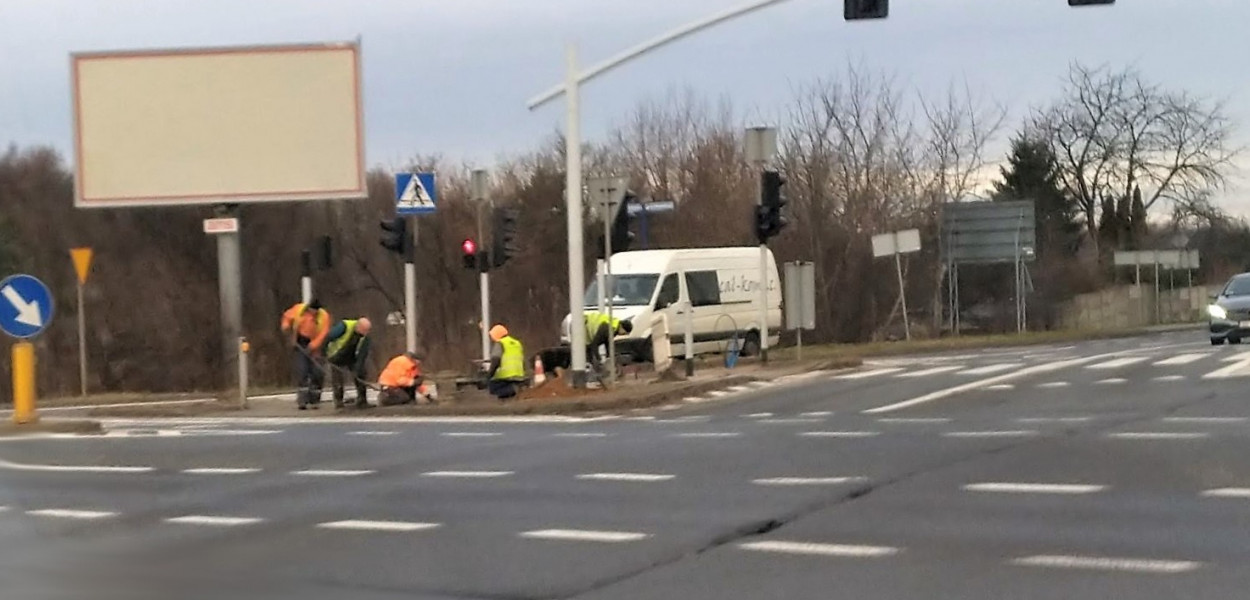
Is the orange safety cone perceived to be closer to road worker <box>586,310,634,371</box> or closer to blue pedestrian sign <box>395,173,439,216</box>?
road worker <box>586,310,634,371</box>

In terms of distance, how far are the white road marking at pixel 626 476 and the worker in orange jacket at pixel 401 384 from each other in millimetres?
10828

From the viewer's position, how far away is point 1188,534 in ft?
31.0

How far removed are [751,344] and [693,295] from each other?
272cm

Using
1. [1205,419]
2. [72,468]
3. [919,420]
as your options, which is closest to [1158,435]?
[1205,419]

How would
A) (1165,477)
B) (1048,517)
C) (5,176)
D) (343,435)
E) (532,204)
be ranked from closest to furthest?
(1048,517) < (1165,477) < (343,435) < (5,176) < (532,204)

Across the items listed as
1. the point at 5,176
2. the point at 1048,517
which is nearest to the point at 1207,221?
the point at 5,176

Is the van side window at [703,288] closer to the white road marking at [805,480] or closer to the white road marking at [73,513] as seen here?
the white road marking at [805,480]

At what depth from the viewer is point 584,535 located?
10.1 metres

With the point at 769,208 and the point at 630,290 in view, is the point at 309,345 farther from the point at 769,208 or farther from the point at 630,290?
the point at 630,290

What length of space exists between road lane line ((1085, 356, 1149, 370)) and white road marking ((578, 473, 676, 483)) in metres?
14.9

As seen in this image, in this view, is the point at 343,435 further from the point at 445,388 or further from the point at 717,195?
the point at 717,195

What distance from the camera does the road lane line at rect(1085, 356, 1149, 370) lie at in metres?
26.5

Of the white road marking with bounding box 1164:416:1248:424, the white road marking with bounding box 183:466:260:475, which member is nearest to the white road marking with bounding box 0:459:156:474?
the white road marking with bounding box 183:466:260:475

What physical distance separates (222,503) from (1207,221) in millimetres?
81121
